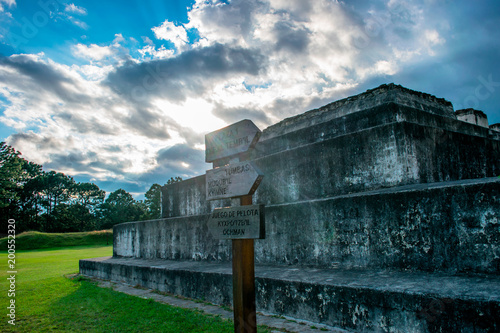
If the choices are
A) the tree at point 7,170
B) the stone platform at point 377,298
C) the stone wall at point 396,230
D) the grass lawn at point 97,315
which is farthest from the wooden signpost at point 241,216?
the tree at point 7,170

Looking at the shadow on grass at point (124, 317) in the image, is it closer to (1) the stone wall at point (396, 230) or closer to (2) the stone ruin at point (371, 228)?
(2) the stone ruin at point (371, 228)

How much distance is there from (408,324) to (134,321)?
3.59 m

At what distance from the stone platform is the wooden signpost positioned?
1098 mm

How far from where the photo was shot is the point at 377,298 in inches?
120

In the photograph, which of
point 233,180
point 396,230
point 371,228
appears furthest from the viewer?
point 371,228

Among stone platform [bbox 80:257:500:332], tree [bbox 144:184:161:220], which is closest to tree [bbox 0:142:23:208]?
tree [bbox 144:184:161:220]

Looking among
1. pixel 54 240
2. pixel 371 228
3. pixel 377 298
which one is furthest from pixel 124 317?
pixel 54 240

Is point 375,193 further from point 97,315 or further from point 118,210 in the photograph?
point 118,210

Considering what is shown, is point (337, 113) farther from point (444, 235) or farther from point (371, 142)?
point (444, 235)

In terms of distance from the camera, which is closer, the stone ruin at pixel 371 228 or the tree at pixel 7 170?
the stone ruin at pixel 371 228

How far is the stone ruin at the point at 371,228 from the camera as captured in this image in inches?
120

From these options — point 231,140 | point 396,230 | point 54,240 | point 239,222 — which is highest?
point 231,140

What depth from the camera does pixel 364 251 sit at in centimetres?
418

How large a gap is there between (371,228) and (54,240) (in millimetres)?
35942
